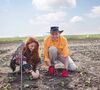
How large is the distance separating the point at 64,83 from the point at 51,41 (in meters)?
1.43

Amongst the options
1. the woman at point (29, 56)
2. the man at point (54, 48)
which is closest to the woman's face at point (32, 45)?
the woman at point (29, 56)

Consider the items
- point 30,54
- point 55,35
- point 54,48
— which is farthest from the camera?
point 54,48

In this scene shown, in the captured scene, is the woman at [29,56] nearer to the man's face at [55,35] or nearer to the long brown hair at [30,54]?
the long brown hair at [30,54]

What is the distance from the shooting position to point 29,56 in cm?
662

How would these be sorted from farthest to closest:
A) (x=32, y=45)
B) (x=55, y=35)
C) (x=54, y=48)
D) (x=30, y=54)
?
(x=54, y=48) → (x=30, y=54) → (x=55, y=35) → (x=32, y=45)

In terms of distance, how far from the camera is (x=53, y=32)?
644cm

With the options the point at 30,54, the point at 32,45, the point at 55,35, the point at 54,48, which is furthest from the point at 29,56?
the point at 55,35

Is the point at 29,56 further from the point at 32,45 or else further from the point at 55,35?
the point at 55,35

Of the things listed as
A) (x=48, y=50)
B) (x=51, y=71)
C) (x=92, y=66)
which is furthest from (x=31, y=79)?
(x=92, y=66)

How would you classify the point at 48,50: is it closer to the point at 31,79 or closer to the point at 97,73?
the point at 31,79

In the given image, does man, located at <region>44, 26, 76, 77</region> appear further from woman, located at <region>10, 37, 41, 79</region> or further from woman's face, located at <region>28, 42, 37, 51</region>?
woman's face, located at <region>28, 42, 37, 51</region>

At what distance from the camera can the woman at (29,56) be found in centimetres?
625

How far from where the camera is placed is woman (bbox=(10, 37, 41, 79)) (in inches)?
246

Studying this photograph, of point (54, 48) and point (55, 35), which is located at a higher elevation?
point (55, 35)
